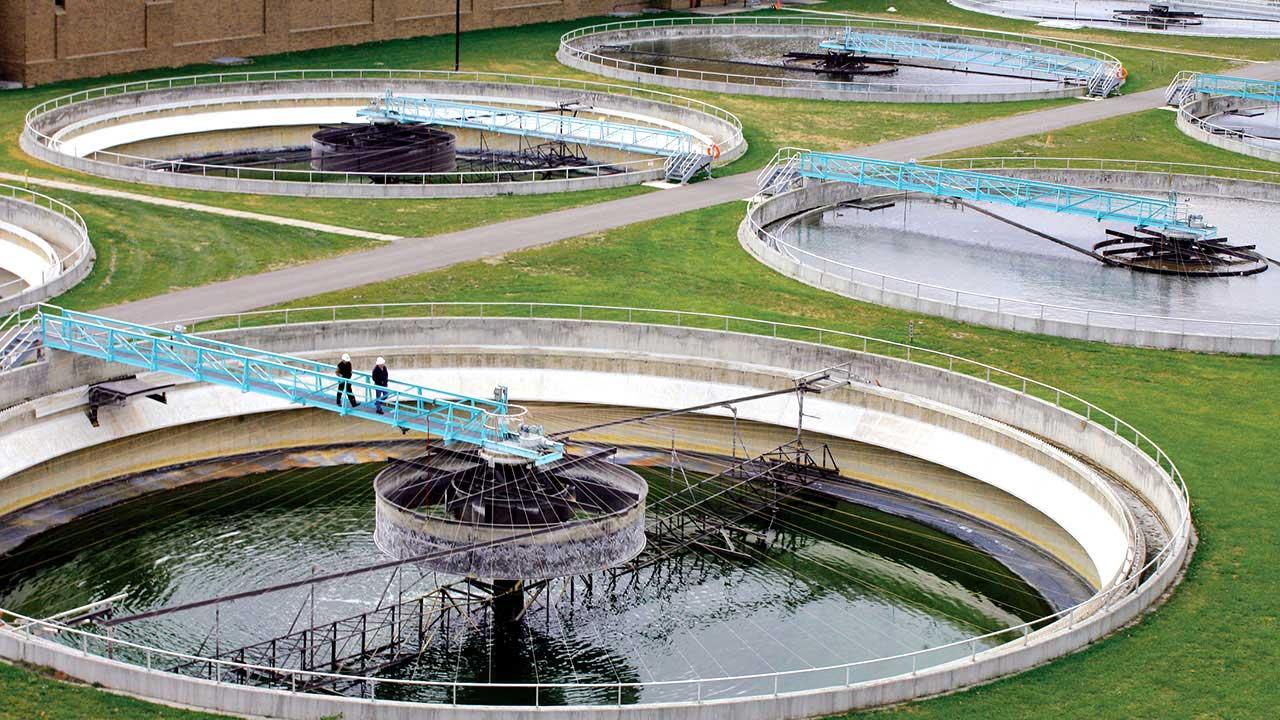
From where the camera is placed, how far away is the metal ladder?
95088mm

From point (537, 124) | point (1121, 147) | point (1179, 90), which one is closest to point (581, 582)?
point (537, 124)

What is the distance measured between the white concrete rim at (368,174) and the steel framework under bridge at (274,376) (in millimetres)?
20696

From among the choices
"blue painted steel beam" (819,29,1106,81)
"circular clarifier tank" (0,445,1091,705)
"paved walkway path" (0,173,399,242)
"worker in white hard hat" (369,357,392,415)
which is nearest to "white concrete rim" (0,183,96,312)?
"paved walkway path" (0,173,399,242)

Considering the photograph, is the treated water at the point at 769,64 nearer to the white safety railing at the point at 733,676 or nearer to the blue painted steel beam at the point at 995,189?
the blue painted steel beam at the point at 995,189

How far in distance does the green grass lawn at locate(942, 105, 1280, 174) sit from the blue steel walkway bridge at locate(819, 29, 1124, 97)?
11.7 meters

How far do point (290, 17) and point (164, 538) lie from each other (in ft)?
191

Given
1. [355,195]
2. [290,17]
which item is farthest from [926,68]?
[355,195]

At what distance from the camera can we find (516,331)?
5372 cm

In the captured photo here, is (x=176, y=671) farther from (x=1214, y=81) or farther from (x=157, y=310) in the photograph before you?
(x=1214, y=81)

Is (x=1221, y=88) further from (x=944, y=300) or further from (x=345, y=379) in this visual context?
(x=345, y=379)

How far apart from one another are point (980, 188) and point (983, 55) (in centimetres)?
4043

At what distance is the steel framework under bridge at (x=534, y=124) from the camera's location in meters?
82.7

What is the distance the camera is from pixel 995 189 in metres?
71.9

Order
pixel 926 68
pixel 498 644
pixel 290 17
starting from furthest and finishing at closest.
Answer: pixel 926 68 < pixel 290 17 < pixel 498 644
